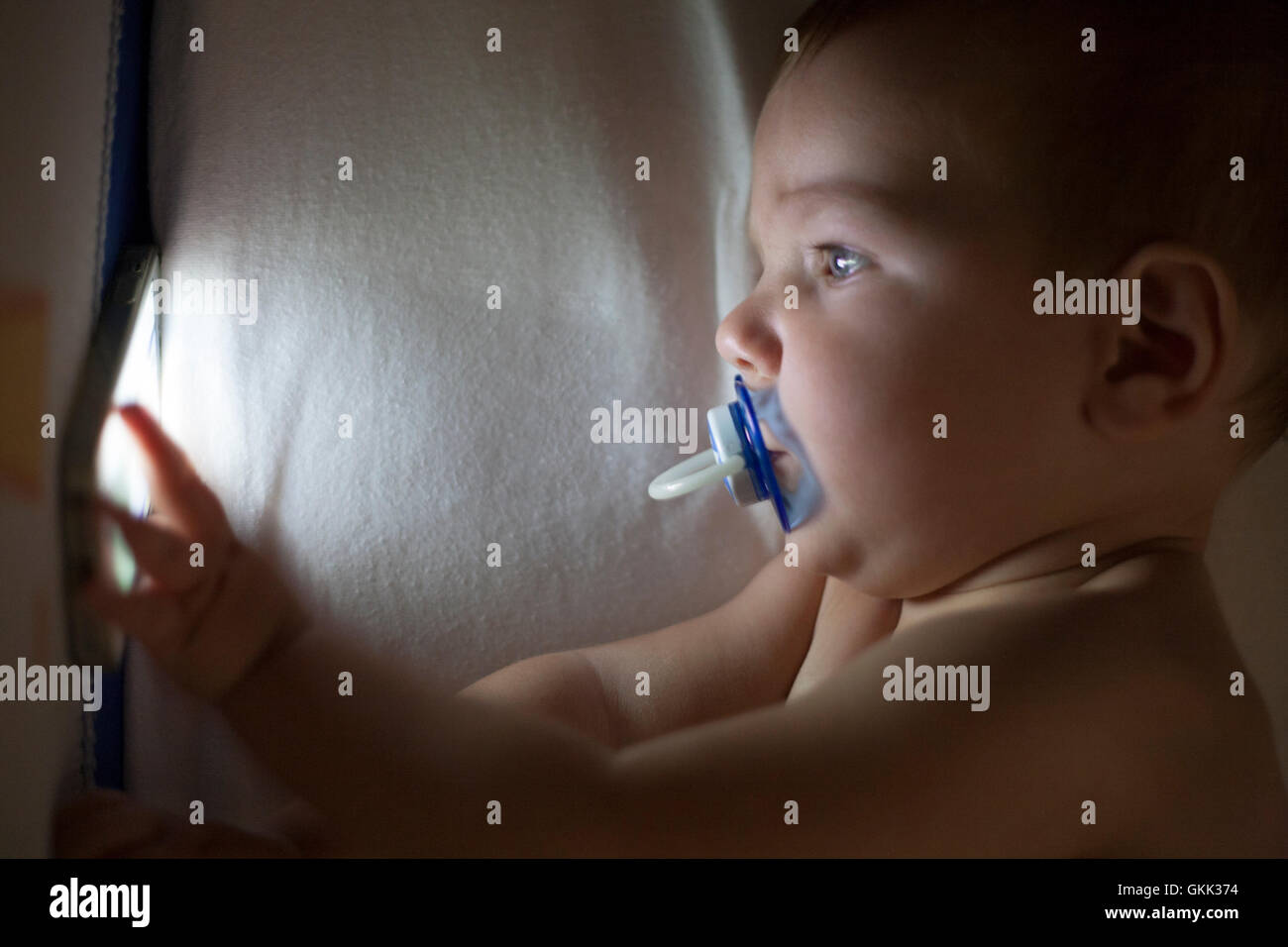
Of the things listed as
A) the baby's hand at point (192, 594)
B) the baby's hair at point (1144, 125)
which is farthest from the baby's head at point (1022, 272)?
the baby's hand at point (192, 594)

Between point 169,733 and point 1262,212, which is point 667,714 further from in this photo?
point 1262,212

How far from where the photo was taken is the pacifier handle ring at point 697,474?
1.68ft

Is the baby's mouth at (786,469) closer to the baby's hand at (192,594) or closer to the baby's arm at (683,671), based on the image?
the baby's arm at (683,671)

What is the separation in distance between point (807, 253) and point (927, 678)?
8.2 inches

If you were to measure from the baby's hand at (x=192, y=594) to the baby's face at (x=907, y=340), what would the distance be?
0.27 meters

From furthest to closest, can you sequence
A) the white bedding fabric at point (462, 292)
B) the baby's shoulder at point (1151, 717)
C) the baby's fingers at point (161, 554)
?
the white bedding fabric at point (462, 292), the baby's shoulder at point (1151, 717), the baby's fingers at point (161, 554)

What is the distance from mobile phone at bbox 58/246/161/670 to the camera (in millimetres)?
347

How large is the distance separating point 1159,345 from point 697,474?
0.72 feet

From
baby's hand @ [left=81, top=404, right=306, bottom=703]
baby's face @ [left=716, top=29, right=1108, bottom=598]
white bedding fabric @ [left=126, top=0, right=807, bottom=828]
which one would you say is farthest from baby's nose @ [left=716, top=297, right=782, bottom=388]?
baby's hand @ [left=81, top=404, right=306, bottom=703]

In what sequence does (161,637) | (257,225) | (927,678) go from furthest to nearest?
(257,225), (927,678), (161,637)

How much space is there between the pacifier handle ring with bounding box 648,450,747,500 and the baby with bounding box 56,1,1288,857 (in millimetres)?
28

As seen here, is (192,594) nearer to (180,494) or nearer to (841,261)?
(180,494)

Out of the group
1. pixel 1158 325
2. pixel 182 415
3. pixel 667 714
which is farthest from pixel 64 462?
pixel 1158 325

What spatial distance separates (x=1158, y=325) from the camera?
1.52 feet
